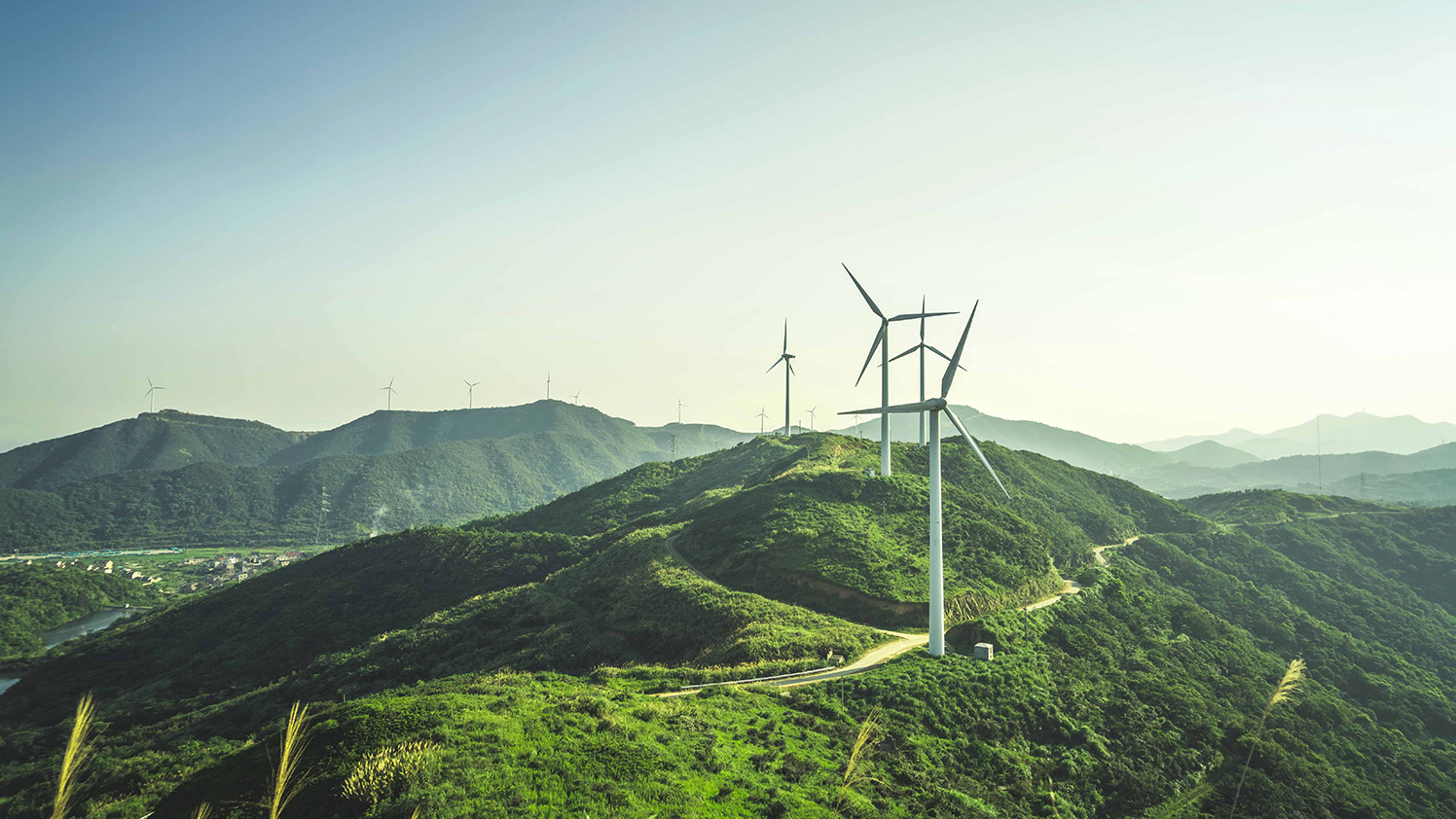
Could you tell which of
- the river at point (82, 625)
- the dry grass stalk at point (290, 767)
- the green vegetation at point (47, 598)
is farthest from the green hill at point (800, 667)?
the river at point (82, 625)

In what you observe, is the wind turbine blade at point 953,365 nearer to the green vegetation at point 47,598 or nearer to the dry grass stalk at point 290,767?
the dry grass stalk at point 290,767

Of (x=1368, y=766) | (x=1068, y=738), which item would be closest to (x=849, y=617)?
(x=1068, y=738)

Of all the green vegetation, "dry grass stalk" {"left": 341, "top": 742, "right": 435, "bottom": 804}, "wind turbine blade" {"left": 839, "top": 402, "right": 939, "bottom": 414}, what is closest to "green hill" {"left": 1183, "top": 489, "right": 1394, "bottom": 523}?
"wind turbine blade" {"left": 839, "top": 402, "right": 939, "bottom": 414}

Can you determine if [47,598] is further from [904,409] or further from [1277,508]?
[1277,508]

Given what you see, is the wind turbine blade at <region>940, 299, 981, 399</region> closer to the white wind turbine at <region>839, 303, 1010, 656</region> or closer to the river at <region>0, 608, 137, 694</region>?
the white wind turbine at <region>839, 303, 1010, 656</region>

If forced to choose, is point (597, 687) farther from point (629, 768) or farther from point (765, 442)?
point (765, 442)
